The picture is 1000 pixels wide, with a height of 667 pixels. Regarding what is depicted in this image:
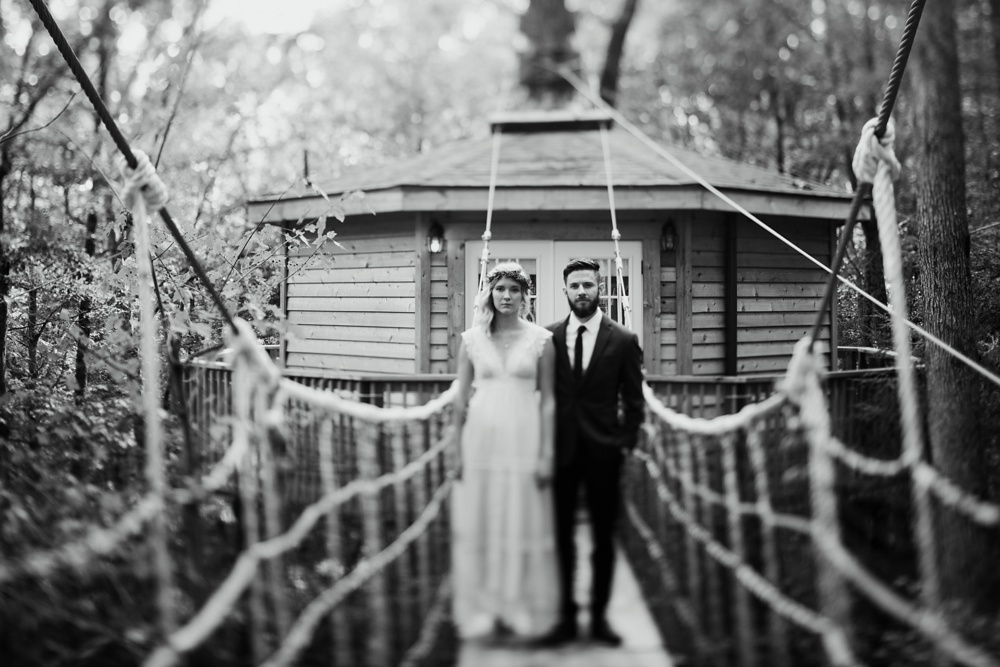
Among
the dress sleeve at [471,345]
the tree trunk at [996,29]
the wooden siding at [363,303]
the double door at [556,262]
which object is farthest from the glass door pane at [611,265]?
the tree trunk at [996,29]

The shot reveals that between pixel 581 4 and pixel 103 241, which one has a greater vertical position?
pixel 581 4

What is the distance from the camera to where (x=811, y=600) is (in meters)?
3.41

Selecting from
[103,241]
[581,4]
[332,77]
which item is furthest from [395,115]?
[103,241]

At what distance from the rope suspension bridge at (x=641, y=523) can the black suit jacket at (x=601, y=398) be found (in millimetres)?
307

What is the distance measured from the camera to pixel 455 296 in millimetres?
6980

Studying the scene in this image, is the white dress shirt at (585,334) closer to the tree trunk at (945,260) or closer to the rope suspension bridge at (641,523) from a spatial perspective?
the rope suspension bridge at (641,523)

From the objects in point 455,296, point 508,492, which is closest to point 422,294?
point 455,296

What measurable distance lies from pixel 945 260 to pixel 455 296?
398 cm

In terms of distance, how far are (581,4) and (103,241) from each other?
17169 mm

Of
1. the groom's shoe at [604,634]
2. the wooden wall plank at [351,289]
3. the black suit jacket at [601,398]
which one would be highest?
the wooden wall plank at [351,289]

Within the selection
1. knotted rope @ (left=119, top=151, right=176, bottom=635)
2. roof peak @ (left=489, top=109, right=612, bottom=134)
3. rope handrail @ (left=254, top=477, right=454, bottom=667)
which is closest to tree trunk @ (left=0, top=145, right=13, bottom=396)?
knotted rope @ (left=119, top=151, right=176, bottom=635)

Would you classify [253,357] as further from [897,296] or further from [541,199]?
[541,199]

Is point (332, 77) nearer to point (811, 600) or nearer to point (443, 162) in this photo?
point (443, 162)

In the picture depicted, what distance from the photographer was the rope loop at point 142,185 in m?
3.62
